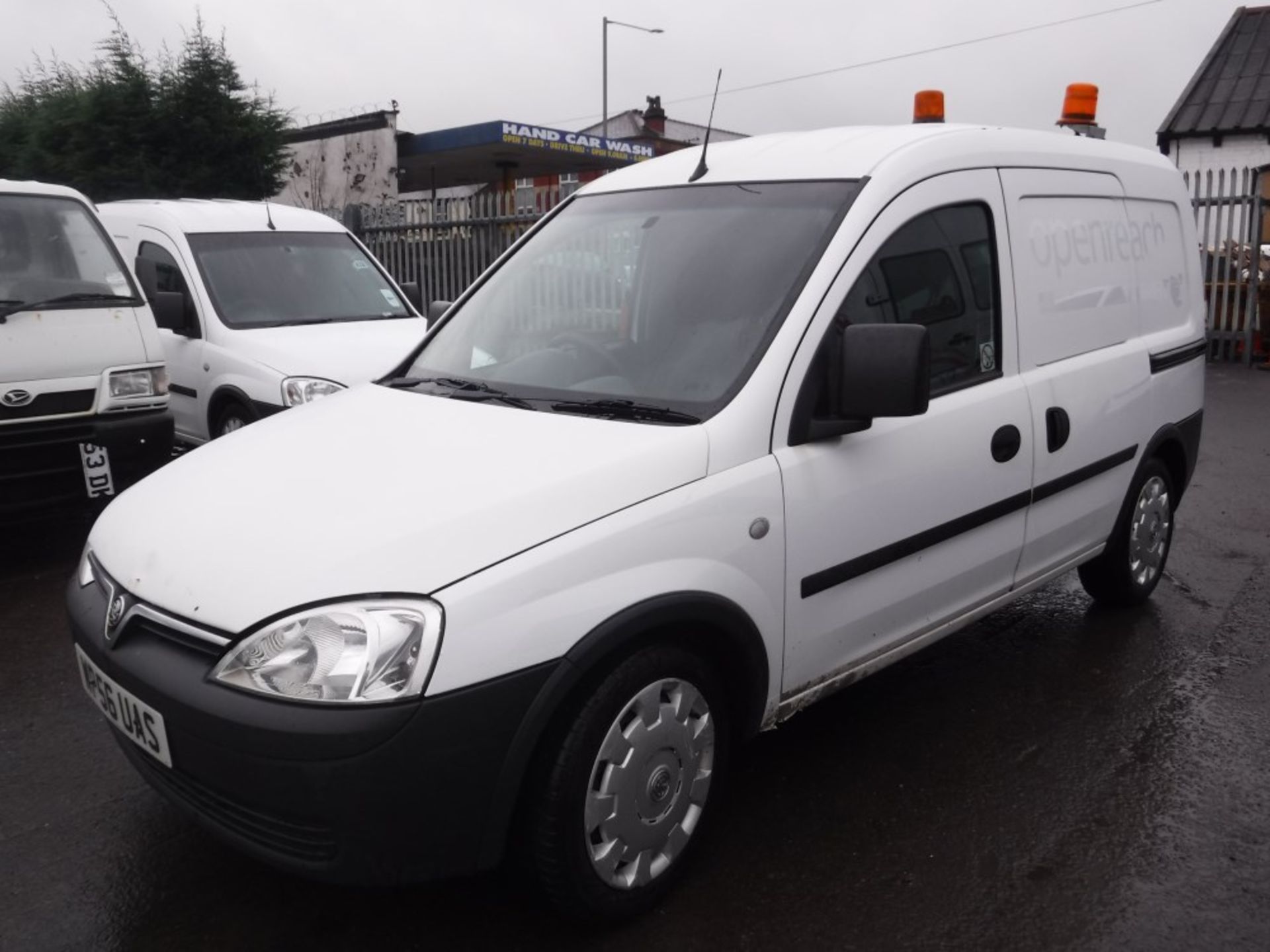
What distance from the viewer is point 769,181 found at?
3.54 meters

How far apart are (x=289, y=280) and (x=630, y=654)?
20.5 feet

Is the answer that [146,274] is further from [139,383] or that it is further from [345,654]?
[345,654]

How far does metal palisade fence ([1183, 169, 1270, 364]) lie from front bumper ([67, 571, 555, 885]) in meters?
12.8

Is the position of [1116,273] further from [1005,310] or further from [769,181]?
[769,181]

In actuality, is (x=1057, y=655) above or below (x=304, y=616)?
below

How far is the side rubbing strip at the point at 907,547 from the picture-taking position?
3158mm

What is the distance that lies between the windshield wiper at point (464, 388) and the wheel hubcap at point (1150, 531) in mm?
2871

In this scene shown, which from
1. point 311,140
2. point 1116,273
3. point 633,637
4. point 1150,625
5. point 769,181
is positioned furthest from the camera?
point 311,140

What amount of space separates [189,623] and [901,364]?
5.91 feet

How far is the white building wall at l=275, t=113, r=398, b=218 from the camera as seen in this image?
24281 millimetres

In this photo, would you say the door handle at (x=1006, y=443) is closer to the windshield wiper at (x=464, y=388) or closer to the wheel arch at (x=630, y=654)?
the wheel arch at (x=630, y=654)

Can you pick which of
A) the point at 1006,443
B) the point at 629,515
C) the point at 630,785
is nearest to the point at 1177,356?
the point at 1006,443

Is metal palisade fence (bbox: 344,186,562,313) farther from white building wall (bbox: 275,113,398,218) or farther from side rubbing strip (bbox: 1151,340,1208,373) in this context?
white building wall (bbox: 275,113,398,218)

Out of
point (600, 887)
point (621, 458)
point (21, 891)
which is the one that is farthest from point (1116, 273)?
point (21, 891)
